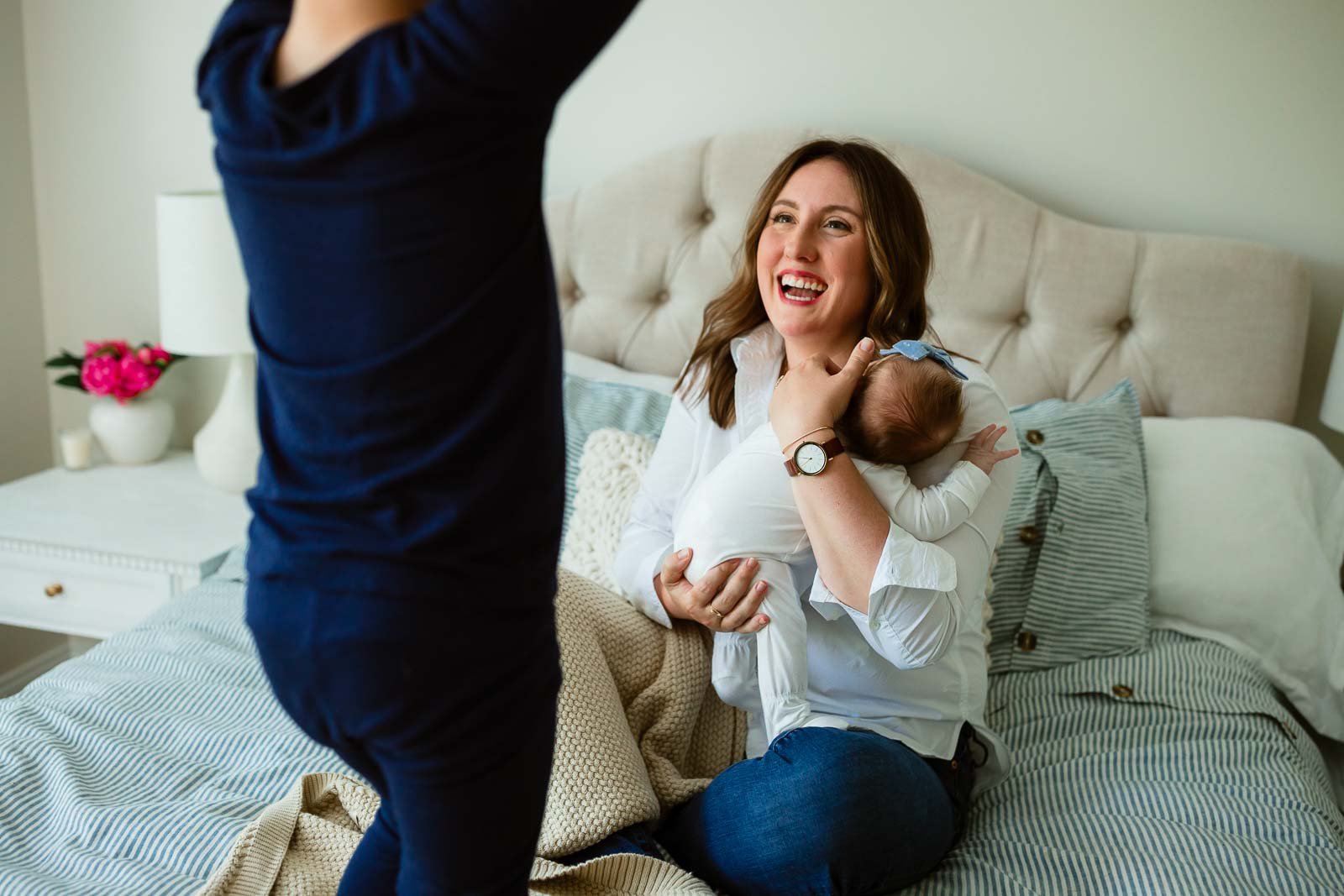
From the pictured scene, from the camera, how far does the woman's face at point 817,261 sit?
140cm

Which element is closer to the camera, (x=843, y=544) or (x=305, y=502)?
(x=305, y=502)

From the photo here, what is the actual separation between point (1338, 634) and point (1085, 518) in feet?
1.43

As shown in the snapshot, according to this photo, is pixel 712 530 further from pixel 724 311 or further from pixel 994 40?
pixel 994 40

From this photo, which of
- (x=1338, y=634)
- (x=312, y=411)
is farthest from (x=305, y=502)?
(x=1338, y=634)

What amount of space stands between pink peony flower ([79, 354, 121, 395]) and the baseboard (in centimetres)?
66

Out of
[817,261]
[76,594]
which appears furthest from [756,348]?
[76,594]

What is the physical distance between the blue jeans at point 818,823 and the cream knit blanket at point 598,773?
0.05 metres

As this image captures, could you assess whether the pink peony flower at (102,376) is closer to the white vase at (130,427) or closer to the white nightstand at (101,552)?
the white vase at (130,427)

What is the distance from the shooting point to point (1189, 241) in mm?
2051

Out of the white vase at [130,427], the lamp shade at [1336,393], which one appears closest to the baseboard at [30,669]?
the white vase at [130,427]

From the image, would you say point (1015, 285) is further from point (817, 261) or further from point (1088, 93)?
point (817, 261)

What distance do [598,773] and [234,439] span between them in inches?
59.5

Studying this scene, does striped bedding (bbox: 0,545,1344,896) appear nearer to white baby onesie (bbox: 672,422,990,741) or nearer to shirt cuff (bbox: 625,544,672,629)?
white baby onesie (bbox: 672,422,990,741)

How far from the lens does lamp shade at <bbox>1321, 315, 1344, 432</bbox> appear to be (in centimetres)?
196
